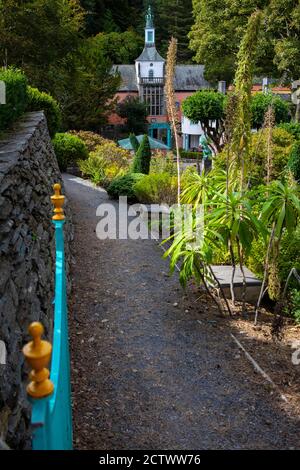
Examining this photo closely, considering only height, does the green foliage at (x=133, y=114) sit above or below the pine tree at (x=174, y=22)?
below

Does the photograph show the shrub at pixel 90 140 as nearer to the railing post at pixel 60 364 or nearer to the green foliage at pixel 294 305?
the green foliage at pixel 294 305

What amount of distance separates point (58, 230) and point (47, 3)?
44.6ft

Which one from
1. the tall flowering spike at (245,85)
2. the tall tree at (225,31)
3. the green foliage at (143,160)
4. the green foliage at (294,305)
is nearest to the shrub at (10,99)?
the tall flowering spike at (245,85)

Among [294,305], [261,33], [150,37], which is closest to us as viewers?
[294,305]

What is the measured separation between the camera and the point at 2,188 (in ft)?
11.8

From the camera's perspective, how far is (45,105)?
41.1 feet

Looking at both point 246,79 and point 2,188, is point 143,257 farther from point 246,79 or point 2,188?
point 2,188

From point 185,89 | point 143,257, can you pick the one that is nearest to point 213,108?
point 143,257

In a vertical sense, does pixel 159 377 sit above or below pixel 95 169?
below

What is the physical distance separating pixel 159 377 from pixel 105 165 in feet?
Result: 40.5

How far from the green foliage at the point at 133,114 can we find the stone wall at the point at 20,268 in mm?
28645

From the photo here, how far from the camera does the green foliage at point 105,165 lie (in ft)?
A: 48.1

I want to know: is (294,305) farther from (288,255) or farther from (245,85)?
(245,85)

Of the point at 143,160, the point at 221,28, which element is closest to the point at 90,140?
the point at 143,160
